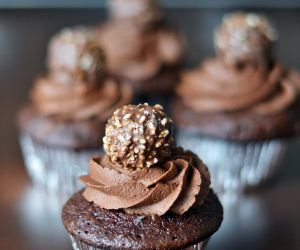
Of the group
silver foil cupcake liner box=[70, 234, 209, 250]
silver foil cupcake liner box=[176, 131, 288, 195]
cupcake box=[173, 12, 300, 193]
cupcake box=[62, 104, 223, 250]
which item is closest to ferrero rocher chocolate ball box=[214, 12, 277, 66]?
cupcake box=[173, 12, 300, 193]

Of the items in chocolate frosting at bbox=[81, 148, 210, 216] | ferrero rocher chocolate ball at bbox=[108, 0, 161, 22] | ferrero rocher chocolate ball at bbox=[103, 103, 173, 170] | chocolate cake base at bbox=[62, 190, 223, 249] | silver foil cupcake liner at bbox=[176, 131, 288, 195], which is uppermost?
ferrero rocher chocolate ball at bbox=[108, 0, 161, 22]

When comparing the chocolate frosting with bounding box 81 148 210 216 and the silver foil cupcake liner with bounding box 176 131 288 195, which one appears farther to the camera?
the silver foil cupcake liner with bounding box 176 131 288 195

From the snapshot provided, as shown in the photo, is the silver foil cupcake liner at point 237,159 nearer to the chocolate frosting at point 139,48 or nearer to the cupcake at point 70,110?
the cupcake at point 70,110

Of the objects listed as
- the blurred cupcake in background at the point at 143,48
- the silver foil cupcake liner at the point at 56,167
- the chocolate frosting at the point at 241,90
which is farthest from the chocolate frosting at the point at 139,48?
the silver foil cupcake liner at the point at 56,167

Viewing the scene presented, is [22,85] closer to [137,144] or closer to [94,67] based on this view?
[94,67]

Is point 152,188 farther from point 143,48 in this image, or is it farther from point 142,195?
point 143,48

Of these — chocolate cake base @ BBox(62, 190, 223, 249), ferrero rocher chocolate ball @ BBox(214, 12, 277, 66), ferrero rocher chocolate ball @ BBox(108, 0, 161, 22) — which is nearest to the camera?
chocolate cake base @ BBox(62, 190, 223, 249)

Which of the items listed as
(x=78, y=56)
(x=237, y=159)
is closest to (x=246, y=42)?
(x=237, y=159)

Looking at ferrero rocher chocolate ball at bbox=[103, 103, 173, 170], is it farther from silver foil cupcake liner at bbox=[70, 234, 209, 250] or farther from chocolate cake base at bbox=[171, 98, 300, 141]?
chocolate cake base at bbox=[171, 98, 300, 141]
